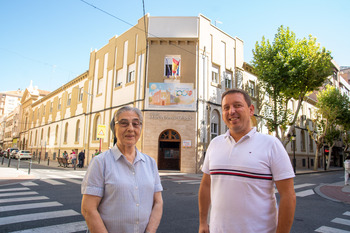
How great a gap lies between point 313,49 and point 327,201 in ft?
55.6

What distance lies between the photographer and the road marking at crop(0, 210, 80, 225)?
4873 mm

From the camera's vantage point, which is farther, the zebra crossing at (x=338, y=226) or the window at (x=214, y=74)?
the window at (x=214, y=74)

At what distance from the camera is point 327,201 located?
27.1 ft

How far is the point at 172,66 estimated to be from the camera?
19.1 m

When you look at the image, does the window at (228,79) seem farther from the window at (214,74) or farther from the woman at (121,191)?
the woman at (121,191)

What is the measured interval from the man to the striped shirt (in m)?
0.66

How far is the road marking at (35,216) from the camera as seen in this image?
192 inches

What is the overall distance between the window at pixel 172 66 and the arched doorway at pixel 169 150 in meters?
4.76

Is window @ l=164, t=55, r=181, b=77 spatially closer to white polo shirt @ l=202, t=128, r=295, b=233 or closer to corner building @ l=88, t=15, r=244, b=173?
corner building @ l=88, t=15, r=244, b=173

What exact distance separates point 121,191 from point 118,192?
24 millimetres

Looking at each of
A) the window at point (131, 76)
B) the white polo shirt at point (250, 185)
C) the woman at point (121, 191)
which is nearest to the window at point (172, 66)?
the window at point (131, 76)

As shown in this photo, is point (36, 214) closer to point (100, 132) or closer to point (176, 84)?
point (100, 132)

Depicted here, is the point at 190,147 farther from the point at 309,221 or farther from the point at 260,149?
the point at 260,149

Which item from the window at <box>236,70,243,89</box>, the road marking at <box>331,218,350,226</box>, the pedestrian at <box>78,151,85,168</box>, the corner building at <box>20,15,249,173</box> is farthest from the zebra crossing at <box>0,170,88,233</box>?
the window at <box>236,70,243,89</box>
